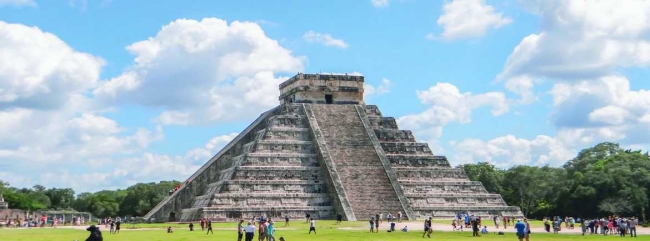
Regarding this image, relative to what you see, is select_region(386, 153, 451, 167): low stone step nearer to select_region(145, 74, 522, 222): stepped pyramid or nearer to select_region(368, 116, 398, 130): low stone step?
select_region(145, 74, 522, 222): stepped pyramid

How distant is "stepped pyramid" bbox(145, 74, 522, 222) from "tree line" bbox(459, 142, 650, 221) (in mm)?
9954

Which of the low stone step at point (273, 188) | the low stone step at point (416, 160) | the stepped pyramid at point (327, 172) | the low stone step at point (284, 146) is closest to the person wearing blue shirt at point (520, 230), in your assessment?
the stepped pyramid at point (327, 172)

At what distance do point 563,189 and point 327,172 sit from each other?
18.9 m

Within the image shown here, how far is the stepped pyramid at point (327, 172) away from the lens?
124 feet

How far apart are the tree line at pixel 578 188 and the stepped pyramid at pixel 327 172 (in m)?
9.95

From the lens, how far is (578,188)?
161 feet

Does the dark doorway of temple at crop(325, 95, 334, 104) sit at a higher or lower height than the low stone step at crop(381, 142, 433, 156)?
higher

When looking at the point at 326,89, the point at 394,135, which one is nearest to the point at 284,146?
the point at 326,89

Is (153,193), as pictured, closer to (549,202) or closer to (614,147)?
(549,202)

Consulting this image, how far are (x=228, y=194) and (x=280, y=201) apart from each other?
2477mm

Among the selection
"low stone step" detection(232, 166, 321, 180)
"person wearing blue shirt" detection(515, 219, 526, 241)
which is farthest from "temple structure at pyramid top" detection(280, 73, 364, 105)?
"person wearing blue shirt" detection(515, 219, 526, 241)

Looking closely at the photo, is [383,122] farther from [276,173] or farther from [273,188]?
[273,188]

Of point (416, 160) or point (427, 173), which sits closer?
point (427, 173)

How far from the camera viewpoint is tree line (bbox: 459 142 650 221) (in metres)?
46.9
